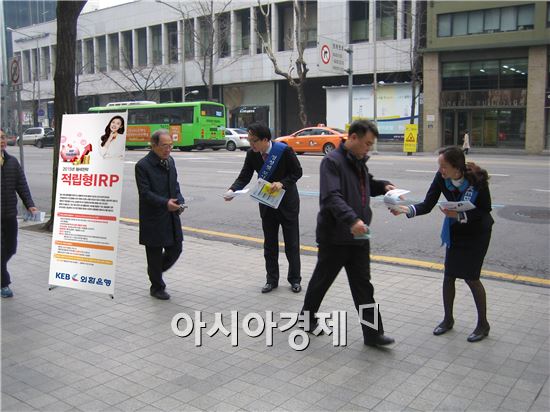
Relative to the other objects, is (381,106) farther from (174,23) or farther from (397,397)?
(397,397)

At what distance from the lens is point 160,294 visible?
5.75 meters

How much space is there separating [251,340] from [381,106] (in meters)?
34.5

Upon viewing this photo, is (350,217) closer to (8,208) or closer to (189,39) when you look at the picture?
(8,208)

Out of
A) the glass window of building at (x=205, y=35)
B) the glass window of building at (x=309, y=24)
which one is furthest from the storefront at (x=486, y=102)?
the glass window of building at (x=205, y=35)

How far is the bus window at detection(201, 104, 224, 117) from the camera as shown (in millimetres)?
33500

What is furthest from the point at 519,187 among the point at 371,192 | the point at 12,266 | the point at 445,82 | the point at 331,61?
the point at 445,82

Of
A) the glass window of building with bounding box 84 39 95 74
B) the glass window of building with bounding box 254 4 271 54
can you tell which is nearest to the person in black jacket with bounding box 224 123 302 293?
the glass window of building with bounding box 254 4 271 54

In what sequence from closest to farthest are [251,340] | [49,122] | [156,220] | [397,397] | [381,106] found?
[397,397] → [251,340] → [156,220] → [381,106] → [49,122]

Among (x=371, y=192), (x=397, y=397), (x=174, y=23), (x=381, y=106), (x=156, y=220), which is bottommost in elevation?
(x=397, y=397)

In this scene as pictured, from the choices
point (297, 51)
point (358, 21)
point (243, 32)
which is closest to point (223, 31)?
point (243, 32)

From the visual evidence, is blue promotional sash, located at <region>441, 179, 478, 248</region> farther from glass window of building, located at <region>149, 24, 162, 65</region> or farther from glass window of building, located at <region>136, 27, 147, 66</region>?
glass window of building, located at <region>136, 27, 147, 66</region>

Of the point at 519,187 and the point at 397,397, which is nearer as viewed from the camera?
the point at 397,397

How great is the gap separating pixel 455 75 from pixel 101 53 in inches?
1496

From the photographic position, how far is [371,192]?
4.66 meters
